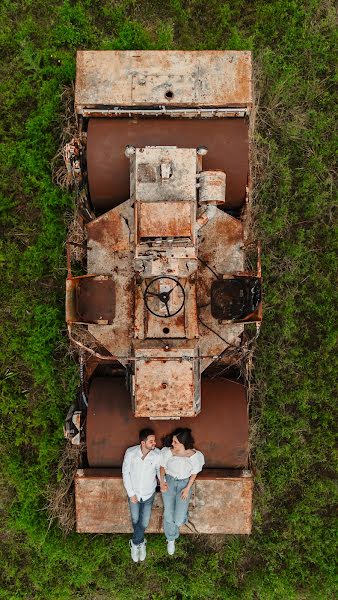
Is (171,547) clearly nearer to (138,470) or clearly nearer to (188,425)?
(138,470)

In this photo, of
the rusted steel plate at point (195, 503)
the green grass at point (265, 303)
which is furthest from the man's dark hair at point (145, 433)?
the green grass at point (265, 303)

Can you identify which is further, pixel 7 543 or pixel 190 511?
pixel 7 543

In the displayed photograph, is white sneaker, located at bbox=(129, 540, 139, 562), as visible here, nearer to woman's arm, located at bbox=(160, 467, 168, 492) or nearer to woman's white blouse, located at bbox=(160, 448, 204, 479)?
woman's arm, located at bbox=(160, 467, 168, 492)

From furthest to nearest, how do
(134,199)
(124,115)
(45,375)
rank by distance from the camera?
1. (45,375)
2. (124,115)
3. (134,199)

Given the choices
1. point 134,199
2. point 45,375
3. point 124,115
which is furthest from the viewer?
point 45,375

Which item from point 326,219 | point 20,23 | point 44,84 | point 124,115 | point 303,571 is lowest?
point 303,571

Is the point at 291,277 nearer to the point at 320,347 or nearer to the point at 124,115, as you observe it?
the point at 320,347

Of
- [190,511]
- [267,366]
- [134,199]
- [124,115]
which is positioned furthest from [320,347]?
[124,115]

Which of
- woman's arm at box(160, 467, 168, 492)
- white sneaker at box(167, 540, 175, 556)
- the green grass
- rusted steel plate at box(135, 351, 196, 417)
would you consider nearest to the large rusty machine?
rusted steel plate at box(135, 351, 196, 417)
